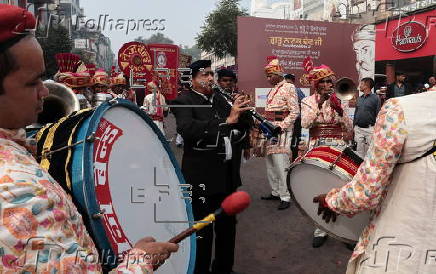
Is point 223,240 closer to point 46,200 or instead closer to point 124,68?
point 46,200

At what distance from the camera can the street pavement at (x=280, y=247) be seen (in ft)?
12.7

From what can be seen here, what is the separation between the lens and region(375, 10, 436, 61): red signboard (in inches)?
612

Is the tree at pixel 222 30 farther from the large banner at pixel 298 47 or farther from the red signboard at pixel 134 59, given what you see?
the red signboard at pixel 134 59

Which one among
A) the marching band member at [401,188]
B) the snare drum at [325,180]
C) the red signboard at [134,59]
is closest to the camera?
the marching band member at [401,188]

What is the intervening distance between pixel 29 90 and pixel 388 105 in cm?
138

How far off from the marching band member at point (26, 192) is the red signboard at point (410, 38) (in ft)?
53.0

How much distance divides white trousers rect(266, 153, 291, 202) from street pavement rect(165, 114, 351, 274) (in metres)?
0.22

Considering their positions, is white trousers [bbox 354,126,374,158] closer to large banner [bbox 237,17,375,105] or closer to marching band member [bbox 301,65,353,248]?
large banner [bbox 237,17,375,105]

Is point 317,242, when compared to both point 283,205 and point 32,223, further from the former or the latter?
point 32,223

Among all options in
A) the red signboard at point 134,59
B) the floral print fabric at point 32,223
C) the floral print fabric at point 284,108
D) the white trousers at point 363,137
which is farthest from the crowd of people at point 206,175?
the white trousers at point 363,137

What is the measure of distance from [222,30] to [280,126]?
27116 mm

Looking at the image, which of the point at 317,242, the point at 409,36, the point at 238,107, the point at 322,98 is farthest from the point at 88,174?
the point at 409,36

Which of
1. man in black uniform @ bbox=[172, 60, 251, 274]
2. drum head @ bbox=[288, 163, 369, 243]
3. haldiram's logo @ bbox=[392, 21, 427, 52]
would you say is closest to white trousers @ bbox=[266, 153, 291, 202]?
man in black uniform @ bbox=[172, 60, 251, 274]

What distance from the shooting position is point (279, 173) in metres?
5.82
